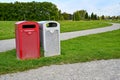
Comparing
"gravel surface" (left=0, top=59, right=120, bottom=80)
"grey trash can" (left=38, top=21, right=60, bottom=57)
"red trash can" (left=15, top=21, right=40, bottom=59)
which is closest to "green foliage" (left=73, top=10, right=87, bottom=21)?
"grey trash can" (left=38, top=21, right=60, bottom=57)

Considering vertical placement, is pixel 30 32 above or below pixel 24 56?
above

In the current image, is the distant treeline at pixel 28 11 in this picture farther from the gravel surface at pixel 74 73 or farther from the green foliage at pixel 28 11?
the gravel surface at pixel 74 73

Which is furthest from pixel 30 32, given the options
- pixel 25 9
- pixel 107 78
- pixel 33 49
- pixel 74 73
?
pixel 25 9

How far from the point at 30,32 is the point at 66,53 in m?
1.62

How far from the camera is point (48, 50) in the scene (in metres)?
8.90

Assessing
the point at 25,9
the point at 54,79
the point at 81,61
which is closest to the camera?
the point at 54,79

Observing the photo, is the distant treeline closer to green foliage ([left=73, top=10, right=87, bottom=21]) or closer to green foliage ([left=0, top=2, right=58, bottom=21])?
green foliage ([left=0, top=2, right=58, bottom=21])

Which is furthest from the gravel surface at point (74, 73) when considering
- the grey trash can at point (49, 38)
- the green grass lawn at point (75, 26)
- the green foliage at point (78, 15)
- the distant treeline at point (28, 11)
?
the green foliage at point (78, 15)

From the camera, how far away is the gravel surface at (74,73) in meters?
6.28

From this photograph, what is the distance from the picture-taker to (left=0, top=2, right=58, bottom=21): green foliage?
61219mm

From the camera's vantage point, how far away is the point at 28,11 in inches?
2482

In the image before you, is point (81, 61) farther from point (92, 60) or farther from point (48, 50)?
point (48, 50)

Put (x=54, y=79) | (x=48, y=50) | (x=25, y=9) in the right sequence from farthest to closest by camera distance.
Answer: (x=25, y=9)
(x=48, y=50)
(x=54, y=79)

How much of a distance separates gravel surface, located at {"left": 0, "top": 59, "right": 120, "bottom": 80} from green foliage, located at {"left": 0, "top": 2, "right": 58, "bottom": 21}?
53.5 m
